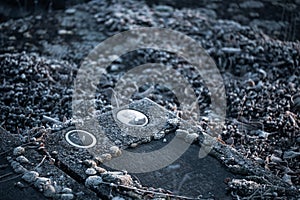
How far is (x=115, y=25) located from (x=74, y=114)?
1061 millimetres

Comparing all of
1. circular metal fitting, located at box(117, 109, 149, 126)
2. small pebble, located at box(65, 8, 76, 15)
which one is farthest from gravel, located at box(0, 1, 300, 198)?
circular metal fitting, located at box(117, 109, 149, 126)

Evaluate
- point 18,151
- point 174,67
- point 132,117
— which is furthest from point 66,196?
point 174,67

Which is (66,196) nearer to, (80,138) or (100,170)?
(100,170)

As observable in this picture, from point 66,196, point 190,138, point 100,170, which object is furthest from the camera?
point 190,138

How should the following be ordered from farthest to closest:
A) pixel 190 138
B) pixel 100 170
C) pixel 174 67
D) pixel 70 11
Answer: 1. pixel 70 11
2. pixel 174 67
3. pixel 190 138
4. pixel 100 170

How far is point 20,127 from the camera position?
2.22 m

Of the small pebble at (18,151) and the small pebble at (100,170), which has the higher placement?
the small pebble at (18,151)

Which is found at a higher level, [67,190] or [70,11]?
[67,190]

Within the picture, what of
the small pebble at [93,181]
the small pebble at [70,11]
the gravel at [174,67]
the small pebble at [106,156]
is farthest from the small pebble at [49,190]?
the small pebble at [70,11]

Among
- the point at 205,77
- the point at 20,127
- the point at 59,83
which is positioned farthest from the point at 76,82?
the point at 205,77

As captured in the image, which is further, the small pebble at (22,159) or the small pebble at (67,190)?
the small pebble at (22,159)

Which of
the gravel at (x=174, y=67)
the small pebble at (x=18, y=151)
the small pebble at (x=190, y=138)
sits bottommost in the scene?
the gravel at (x=174, y=67)

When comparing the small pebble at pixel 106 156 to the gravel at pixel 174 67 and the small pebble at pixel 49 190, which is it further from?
the small pebble at pixel 49 190

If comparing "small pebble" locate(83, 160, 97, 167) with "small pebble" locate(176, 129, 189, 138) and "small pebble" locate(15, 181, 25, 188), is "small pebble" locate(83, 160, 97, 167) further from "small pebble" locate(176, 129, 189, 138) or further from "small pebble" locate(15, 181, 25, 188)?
"small pebble" locate(176, 129, 189, 138)
